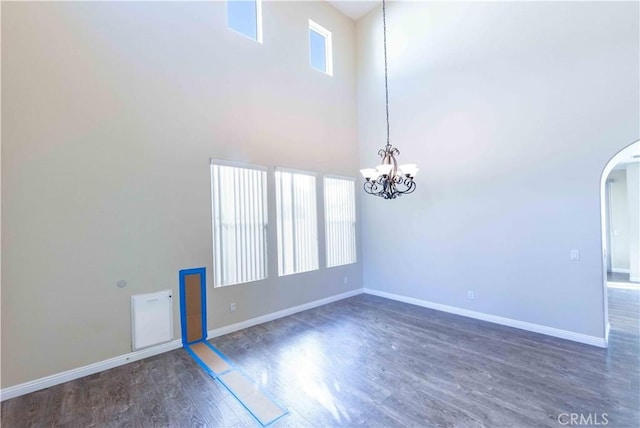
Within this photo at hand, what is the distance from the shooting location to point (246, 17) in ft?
15.4

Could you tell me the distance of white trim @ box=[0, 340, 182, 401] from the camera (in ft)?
9.11

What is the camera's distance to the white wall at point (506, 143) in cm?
350

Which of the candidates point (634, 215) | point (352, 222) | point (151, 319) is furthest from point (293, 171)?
point (634, 215)

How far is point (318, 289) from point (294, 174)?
88.5 inches

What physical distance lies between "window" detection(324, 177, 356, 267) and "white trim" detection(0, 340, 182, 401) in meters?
3.10

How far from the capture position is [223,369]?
321 cm

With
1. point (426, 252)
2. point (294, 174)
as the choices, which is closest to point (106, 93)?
point (294, 174)

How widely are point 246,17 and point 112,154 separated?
3.17 metres

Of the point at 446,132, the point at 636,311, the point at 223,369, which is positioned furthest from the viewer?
the point at 446,132

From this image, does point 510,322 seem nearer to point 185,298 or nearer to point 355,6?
point 185,298

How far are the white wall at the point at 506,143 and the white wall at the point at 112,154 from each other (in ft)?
8.12

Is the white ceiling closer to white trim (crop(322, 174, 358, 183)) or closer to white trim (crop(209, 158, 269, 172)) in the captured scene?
white trim (crop(322, 174, 358, 183))

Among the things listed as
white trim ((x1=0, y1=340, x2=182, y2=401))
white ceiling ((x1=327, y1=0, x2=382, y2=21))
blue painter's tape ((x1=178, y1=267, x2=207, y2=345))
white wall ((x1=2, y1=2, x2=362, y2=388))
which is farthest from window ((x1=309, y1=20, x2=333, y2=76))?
white trim ((x1=0, y1=340, x2=182, y2=401))

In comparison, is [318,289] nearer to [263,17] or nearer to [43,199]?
[43,199]
